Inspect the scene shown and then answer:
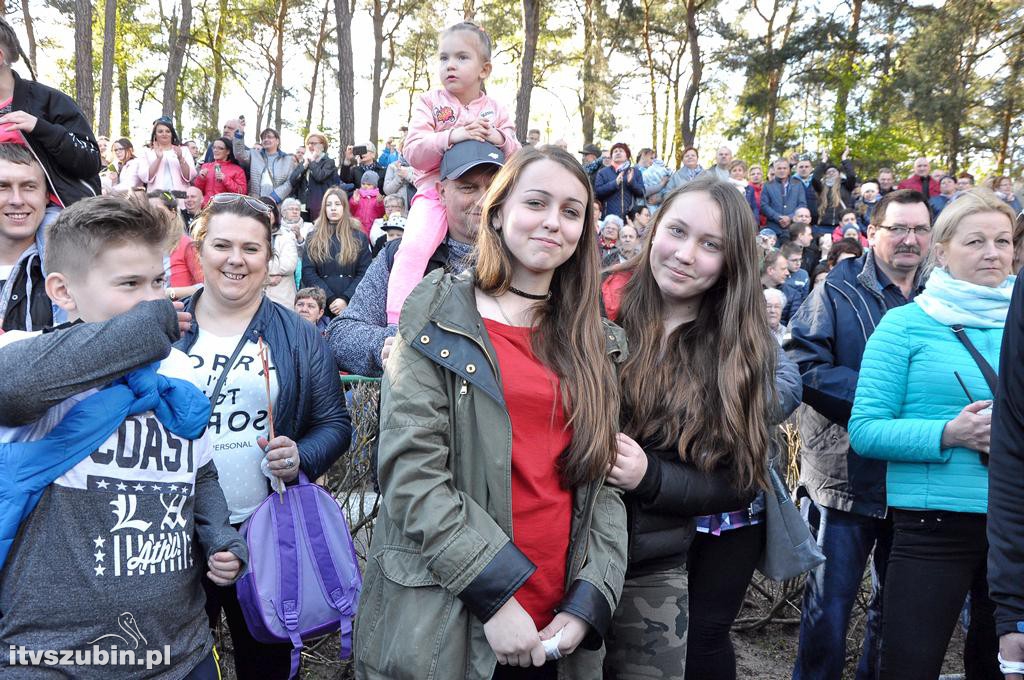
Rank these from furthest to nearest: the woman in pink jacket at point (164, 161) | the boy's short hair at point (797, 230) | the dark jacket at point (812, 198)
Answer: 1. the dark jacket at point (812, 198)
2. the boy's short hair at point (797, 230)
3. the woman in pink jacket at point (164, 161)

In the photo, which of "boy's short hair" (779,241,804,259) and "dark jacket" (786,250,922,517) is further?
"boy's short hair" (779,241,804,259)

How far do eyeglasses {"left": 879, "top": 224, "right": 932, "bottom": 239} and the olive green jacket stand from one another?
205cm

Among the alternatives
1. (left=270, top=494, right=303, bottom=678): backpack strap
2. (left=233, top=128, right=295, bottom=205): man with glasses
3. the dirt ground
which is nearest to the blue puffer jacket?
the dirt ground

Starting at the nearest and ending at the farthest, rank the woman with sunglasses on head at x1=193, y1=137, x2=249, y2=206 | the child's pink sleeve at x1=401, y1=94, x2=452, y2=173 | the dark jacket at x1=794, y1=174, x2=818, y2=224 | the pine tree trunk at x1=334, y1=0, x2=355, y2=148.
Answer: the child's pink sleeve at x1=401, y1=94, x2=452, y2=173, the woman with sunglasses on head at x1=193, y1=137, x2=249, y2=206, the dark jacket at x1=794, y1=174, x2=818, y2=224, the pine tree trunk at x1=334, y1=0, x2=355, y2=148

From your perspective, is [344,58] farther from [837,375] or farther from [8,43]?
[837,375]

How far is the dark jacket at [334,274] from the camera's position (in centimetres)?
805

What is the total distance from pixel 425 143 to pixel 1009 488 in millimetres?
2198

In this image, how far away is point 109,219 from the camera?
196 cm

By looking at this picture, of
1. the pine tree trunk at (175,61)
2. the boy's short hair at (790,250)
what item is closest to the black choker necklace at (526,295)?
the boy's short hair at (790,250)

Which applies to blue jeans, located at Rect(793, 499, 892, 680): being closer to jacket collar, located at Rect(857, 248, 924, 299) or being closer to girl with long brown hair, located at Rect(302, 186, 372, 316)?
jacket collar, located at Rect(857, 248, 924, 299)

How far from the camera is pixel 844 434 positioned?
3193 millimetres

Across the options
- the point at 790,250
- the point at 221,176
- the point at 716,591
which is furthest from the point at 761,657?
the point at 221,176
